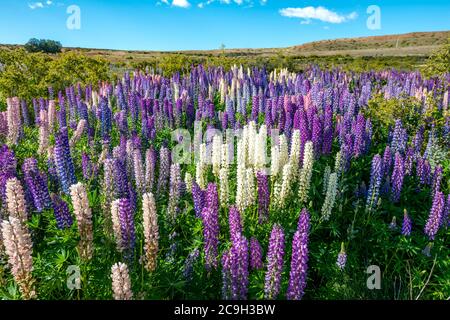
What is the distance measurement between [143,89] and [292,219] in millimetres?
9431

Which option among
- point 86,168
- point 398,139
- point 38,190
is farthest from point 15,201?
point 398,139

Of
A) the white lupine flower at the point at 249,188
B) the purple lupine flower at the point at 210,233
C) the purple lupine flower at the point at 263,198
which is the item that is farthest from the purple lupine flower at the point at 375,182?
the purple lupine flower at the point at 210,233

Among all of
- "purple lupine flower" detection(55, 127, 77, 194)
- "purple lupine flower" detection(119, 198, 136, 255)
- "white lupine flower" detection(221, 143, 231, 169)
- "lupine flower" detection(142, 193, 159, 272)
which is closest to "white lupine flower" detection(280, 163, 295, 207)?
"white lupine flower" detection(221, 143, 231, 169)

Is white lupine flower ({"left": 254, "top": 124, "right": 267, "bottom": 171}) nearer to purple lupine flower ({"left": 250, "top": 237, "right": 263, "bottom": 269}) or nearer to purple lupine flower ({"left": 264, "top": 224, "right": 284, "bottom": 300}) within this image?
purple lupine flower ({"left": 250, "top": 237, "right": 263, "bottom": 269})

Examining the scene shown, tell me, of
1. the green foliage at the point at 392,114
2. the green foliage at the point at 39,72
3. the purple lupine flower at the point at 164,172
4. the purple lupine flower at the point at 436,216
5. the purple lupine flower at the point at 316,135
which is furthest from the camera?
the green foliage at the point at 39,72

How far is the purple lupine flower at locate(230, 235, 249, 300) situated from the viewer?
10.3 ft

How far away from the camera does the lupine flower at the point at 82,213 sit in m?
3.37

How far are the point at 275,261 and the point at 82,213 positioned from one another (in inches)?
69.8

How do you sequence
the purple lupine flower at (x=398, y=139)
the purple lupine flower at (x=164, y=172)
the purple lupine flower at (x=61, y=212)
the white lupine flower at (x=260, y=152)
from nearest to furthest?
the purple lupine flower at (x=61, y=212), the white lupine flower at (x=260, y=152), the purple lupine flower at (x=164, y=172), the purple lupine flower at (x=398, y=139)

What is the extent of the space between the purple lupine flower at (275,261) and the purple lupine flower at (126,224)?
131 centimetres

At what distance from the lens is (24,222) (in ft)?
12.3

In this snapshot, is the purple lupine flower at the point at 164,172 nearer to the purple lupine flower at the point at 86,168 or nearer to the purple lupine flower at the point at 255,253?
the purple lupine flower at the point at 86,168

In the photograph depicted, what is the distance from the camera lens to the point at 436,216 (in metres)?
4.76
